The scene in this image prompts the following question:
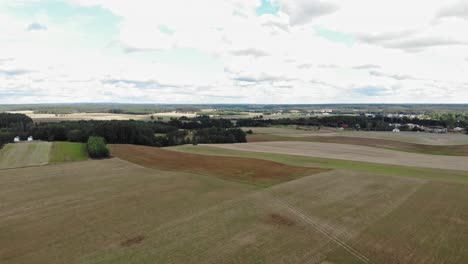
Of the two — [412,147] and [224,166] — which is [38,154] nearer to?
[224,166]

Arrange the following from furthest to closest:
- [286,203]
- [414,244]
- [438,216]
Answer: [286,203]
[438,216]
[414,244]

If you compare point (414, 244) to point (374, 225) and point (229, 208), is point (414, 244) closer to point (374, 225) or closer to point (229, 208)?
point (374, 225)

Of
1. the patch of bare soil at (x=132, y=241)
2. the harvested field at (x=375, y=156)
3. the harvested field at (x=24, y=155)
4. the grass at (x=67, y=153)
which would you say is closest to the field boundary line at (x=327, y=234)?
the patch of bare soil at (x=132, y=241)

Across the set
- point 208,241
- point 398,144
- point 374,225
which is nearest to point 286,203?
point 374,225

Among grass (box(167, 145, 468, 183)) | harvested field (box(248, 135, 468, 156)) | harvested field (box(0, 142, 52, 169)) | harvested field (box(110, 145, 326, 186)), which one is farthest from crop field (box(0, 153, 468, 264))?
harvested field (box(248, 135, 468, 156))

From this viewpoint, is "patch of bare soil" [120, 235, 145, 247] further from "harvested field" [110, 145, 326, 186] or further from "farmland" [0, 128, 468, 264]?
"harvested field" [110, 145, 326, 186]

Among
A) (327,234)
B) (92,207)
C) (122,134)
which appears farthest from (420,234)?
(122,134)
